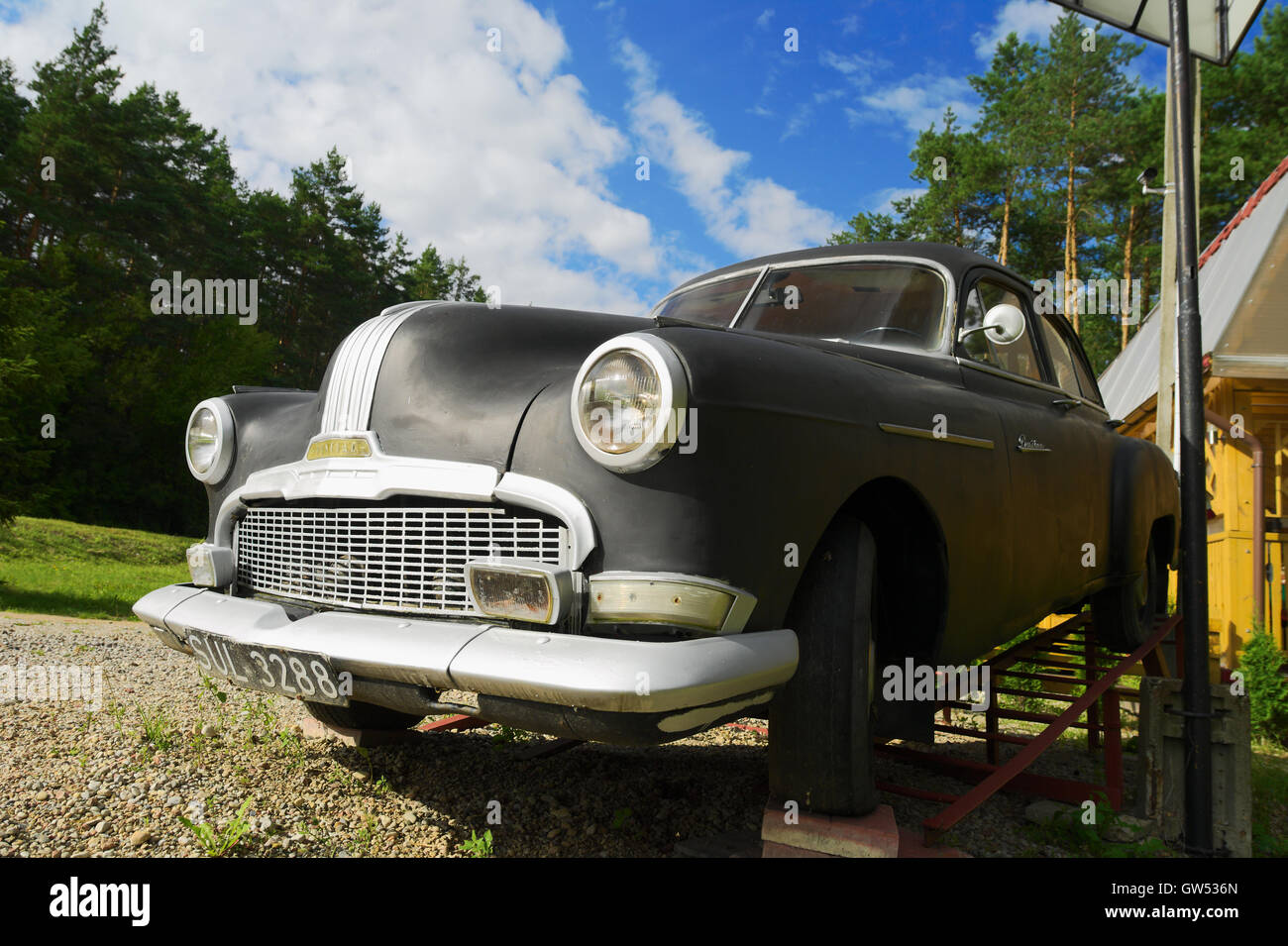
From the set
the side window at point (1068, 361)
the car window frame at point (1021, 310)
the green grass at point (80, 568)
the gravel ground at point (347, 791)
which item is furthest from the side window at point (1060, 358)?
the green grass at point (80, 568)

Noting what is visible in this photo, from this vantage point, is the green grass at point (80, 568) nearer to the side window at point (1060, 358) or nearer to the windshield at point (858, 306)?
the windshield at point (858, 306)

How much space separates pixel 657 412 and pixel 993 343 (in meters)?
2.13

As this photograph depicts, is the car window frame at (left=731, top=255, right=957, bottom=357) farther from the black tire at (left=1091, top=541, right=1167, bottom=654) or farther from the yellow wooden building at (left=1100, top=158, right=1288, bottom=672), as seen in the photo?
the yellow wooden building at (left=1100, top=158, right=1288, bottom=672)

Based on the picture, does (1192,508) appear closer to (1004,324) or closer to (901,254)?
(1004,324)

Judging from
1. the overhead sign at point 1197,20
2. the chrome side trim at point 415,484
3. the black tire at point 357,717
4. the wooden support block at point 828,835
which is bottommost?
the black tire at point 357,717

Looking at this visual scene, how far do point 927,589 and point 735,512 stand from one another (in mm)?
960

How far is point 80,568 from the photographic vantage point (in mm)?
15203

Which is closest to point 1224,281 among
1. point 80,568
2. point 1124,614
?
point 1124,614

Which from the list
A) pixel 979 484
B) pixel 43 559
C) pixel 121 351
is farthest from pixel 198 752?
pixel 121 351

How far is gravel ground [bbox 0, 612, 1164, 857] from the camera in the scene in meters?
2.66

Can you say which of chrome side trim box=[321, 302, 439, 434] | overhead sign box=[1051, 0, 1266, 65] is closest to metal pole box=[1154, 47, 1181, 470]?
overhead sign box=[1051, 0, 1266, 65]

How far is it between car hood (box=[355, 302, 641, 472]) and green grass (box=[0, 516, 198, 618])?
906 cm

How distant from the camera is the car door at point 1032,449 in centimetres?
316

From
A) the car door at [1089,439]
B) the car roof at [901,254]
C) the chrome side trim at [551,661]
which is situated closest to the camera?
the chrome side trim at [551,661]
